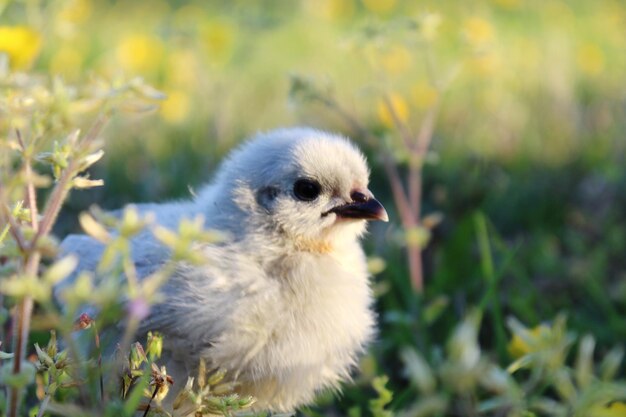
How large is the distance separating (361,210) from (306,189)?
0.55ft

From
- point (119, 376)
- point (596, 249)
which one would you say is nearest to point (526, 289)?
point (596, 249)

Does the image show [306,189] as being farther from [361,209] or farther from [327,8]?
[327,8]

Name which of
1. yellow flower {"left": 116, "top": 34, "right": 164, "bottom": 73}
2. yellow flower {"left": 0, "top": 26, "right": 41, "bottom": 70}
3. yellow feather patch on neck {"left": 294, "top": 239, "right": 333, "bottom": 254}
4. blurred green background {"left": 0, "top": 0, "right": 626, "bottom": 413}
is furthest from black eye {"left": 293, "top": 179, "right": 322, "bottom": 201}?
yellow flower {"left": 116, "top": 34, "right": 164, "bottom": 73}

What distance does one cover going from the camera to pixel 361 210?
2518 mm

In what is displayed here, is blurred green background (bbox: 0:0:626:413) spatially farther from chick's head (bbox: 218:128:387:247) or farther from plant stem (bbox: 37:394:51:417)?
plant stem (bbox: 37:394:51:417)

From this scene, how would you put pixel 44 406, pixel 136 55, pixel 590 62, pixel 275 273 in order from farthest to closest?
1. pixel 590 62
2. pixel 136 55
3. pixel 275 273
4. pixel 44 406

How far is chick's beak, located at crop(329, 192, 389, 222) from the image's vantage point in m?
2.50

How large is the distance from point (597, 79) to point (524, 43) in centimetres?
123

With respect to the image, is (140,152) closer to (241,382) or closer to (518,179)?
(518,179)

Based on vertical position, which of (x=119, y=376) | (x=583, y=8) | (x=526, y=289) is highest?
(x=583, y=8)

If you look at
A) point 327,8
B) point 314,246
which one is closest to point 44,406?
point 314,246

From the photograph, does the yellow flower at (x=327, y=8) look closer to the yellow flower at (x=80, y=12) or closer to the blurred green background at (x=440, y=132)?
the blurred green background at (x=440, y=132)

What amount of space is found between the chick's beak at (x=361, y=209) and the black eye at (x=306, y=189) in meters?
0.07

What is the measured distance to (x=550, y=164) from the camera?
455 cm
